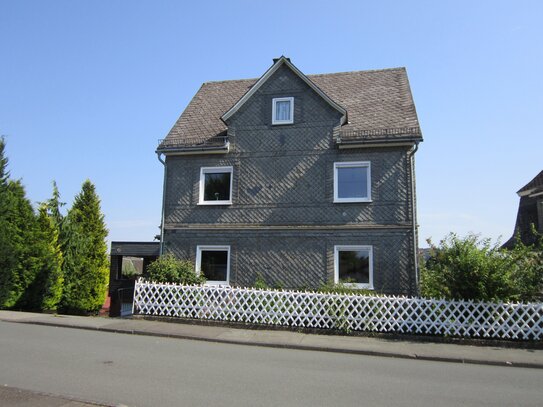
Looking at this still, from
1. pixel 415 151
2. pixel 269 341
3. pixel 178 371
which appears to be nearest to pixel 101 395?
pixel 178 371

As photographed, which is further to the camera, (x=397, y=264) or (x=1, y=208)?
(x=1, y=208)

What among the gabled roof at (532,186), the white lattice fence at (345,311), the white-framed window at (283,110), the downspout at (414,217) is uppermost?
the white-framed window at (283,110)

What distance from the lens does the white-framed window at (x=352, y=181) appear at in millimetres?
15895

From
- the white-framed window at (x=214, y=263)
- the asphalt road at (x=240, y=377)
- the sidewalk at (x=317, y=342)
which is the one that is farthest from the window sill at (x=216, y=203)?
the asphalt road at (x=240, y=377)

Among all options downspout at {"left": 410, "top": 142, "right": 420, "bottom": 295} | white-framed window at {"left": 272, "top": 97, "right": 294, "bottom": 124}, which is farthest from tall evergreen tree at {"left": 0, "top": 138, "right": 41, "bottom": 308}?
downspout at {"left": 410, "top": 142, "right": 420, "bottom": 295}

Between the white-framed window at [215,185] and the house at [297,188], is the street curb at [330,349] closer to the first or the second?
the house at [297,188]

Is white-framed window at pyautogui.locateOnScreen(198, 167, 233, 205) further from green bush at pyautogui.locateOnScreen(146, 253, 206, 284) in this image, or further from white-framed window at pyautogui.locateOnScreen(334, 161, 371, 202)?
white-framed window at pyautogui.locateOnScreen(334, 161, 371, 202)

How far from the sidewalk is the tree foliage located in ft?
4.95

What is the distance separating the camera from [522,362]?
365 inches

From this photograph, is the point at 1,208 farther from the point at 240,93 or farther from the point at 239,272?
the point at 240,93

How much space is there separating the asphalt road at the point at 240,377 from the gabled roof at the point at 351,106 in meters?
9.12

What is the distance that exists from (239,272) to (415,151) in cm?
794

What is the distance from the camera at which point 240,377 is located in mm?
7293

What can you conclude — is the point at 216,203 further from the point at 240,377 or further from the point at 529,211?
the point at 529,211
